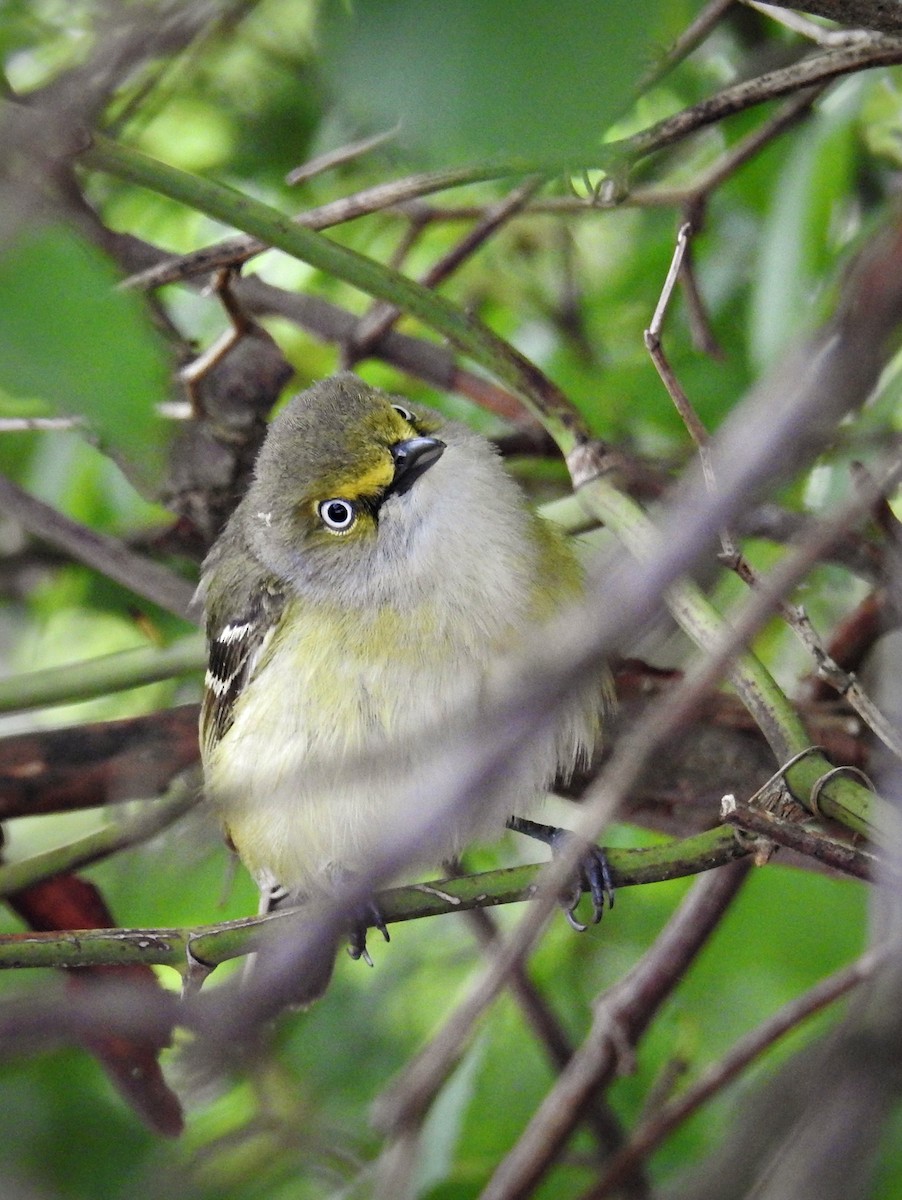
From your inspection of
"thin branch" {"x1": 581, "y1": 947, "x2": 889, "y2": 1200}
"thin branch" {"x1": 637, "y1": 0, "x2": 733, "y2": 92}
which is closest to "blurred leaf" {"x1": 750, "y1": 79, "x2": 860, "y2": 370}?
"thin branch" {"x1": 637, "y1": 0, "x2": 733, "y2": 92}

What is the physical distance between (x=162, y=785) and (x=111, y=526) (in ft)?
2.52

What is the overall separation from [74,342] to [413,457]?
207 centimetres

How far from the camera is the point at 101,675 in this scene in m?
3.21

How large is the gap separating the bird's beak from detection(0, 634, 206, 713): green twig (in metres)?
0.66

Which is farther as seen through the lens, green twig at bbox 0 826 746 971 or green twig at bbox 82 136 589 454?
green twig at bbox 82 136 589 454

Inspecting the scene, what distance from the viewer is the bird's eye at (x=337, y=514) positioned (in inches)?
126

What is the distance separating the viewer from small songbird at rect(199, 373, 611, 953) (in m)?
2.75

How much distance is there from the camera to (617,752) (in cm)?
320

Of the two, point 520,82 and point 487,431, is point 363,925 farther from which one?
point 520,82

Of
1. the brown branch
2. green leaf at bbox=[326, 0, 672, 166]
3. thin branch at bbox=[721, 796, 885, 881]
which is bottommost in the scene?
the brown branch

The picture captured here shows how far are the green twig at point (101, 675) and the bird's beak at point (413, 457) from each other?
2.17 feet

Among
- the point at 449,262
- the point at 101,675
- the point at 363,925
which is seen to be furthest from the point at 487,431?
the point at 363,925

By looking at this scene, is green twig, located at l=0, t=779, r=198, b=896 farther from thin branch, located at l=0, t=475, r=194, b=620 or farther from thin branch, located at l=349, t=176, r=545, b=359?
thin branch, located at l=349, t=176, r=545, b=359

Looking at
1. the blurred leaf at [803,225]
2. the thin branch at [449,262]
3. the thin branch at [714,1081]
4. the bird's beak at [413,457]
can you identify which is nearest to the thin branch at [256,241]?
the thin branch at [449,262]
